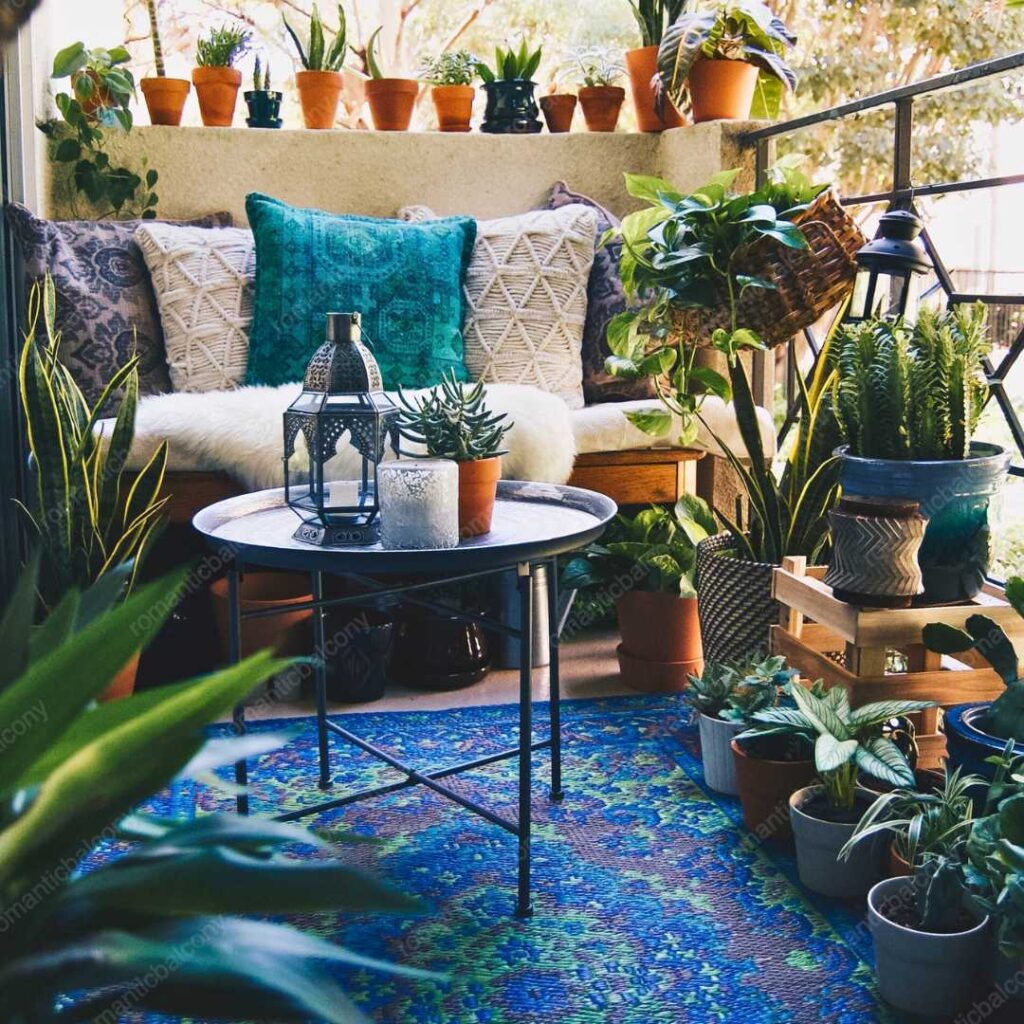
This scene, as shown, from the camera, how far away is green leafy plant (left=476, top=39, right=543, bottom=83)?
373cm

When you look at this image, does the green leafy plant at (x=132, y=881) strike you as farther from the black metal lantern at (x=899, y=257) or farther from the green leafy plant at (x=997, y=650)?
the black metal lantern at (x=899, y=257)

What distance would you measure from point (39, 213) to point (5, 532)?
1.02 meters

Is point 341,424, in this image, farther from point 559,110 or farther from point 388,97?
point 559,110

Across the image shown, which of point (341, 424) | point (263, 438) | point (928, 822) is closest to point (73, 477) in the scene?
point (263, 438)

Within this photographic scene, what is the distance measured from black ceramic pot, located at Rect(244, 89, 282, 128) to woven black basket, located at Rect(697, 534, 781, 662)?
2.02 metres

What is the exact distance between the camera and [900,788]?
1757mm

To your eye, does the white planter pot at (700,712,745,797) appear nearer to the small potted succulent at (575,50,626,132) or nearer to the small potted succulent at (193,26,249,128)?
the small potted succulent at (575,50,626,132)

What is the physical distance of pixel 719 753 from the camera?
85.6 inches

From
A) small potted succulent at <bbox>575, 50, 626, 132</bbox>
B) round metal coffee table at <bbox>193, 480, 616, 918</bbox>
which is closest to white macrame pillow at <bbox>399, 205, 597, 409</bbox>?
small potted succulent at <bbox>575, 50, 626, 132</bbox>

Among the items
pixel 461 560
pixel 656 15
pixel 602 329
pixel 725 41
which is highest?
pixel 656 15

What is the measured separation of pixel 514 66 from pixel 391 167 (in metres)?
0.51

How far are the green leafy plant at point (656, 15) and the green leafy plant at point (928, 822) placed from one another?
263cm

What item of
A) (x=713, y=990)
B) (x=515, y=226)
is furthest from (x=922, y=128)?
(x=713, y=990)

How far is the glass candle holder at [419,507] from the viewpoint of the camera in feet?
5.72
